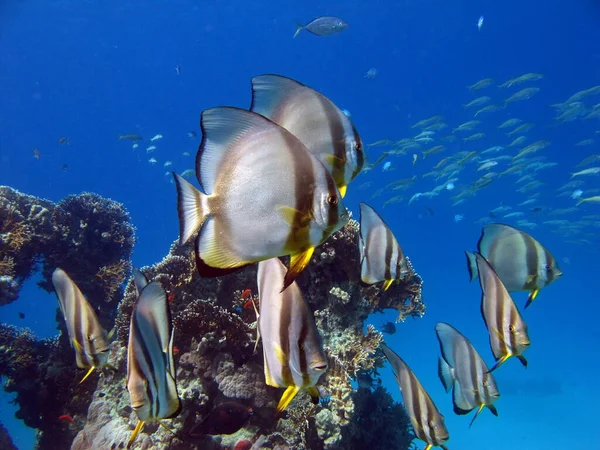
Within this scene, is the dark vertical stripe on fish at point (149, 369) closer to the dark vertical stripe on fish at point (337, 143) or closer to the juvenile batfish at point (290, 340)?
the juvenile batfish at point (290, 340)

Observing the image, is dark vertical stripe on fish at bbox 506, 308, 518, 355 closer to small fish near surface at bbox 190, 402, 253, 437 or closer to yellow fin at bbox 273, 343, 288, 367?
yellow fin at bbox 273, 343, 288, 367

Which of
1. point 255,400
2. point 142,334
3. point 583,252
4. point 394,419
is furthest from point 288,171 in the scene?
point 583,252

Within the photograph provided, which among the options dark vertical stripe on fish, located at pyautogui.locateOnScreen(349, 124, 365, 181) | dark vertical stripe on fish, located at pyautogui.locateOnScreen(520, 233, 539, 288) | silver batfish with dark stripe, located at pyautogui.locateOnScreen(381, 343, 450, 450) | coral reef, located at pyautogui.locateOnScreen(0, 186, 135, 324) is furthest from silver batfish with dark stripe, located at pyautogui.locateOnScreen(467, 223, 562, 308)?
coral reef, located at pyautogui.locateOnScreen(0, 186, 135, 324)

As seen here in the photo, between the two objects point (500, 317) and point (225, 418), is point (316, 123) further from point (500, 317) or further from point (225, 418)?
point (225, 418)

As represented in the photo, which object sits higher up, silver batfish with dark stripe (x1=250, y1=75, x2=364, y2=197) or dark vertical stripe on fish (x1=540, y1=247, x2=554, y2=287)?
silver batfish with dark stripe (x1=250, y1=75, x2=364, y2=197)

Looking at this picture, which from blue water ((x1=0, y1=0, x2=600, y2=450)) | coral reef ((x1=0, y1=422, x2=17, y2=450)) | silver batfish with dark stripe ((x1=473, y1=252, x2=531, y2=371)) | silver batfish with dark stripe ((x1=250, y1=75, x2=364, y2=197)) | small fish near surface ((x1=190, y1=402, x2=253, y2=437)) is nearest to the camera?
silver batfish with dark stripe ((x1=250, y1=75, x2=364, y2=197))

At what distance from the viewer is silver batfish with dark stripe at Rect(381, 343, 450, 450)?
2840mm

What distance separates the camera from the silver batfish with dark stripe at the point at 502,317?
267cm

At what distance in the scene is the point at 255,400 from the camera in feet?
14.8

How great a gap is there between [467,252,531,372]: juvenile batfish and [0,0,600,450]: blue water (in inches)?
1443

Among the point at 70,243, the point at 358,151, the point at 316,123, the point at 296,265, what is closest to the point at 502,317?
the point at 358,151

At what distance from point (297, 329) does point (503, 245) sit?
226 cm

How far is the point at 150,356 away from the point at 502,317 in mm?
2322

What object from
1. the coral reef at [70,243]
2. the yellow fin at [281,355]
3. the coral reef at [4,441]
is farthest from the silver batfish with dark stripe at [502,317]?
the coral reef at [4,441]
